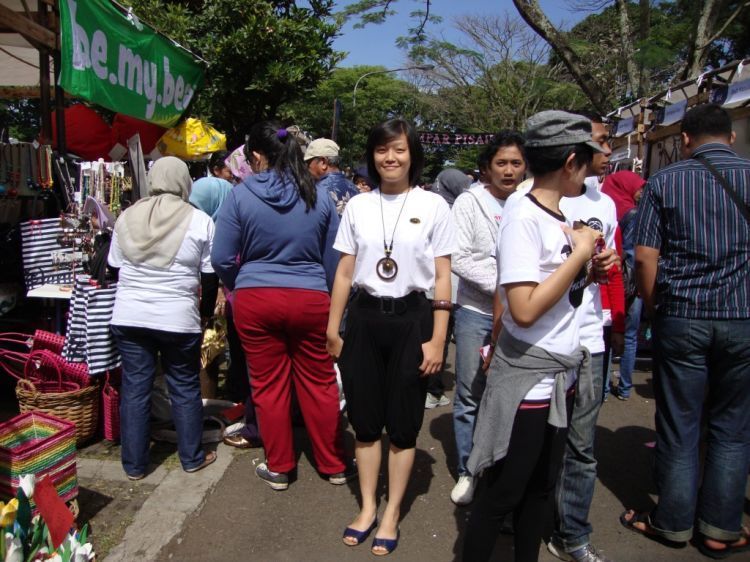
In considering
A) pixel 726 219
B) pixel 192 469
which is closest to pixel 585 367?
pixel 726 219

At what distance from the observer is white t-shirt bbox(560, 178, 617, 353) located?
254 centimetres

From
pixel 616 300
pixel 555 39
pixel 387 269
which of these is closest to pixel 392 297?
pixel 387 269

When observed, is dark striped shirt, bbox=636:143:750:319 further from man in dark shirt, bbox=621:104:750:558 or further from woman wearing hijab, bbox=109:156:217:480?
woman wearing hijab, bbox=109:156:217:480

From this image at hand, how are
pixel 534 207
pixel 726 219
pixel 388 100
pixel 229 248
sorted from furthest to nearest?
pixel 388 100
pixel 229 248
pixel 726 219
pixel 534 207

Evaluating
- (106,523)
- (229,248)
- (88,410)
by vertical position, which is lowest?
(106,523)

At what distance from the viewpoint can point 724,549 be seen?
9.09ft

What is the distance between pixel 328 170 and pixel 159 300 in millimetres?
2456

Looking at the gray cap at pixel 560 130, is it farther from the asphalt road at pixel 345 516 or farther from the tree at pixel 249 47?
the tree at pixel 249 47

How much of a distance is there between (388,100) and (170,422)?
37221mm

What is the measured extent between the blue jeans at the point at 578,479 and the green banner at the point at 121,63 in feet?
12.2

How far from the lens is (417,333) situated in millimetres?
2641

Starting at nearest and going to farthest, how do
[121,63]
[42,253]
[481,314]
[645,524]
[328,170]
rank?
[645,524] → [481,314] → [42,253] → [121,63] → [328,170]

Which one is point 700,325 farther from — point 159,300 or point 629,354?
point 159,300

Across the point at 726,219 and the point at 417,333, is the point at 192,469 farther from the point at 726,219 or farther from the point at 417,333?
the point at 726,219
